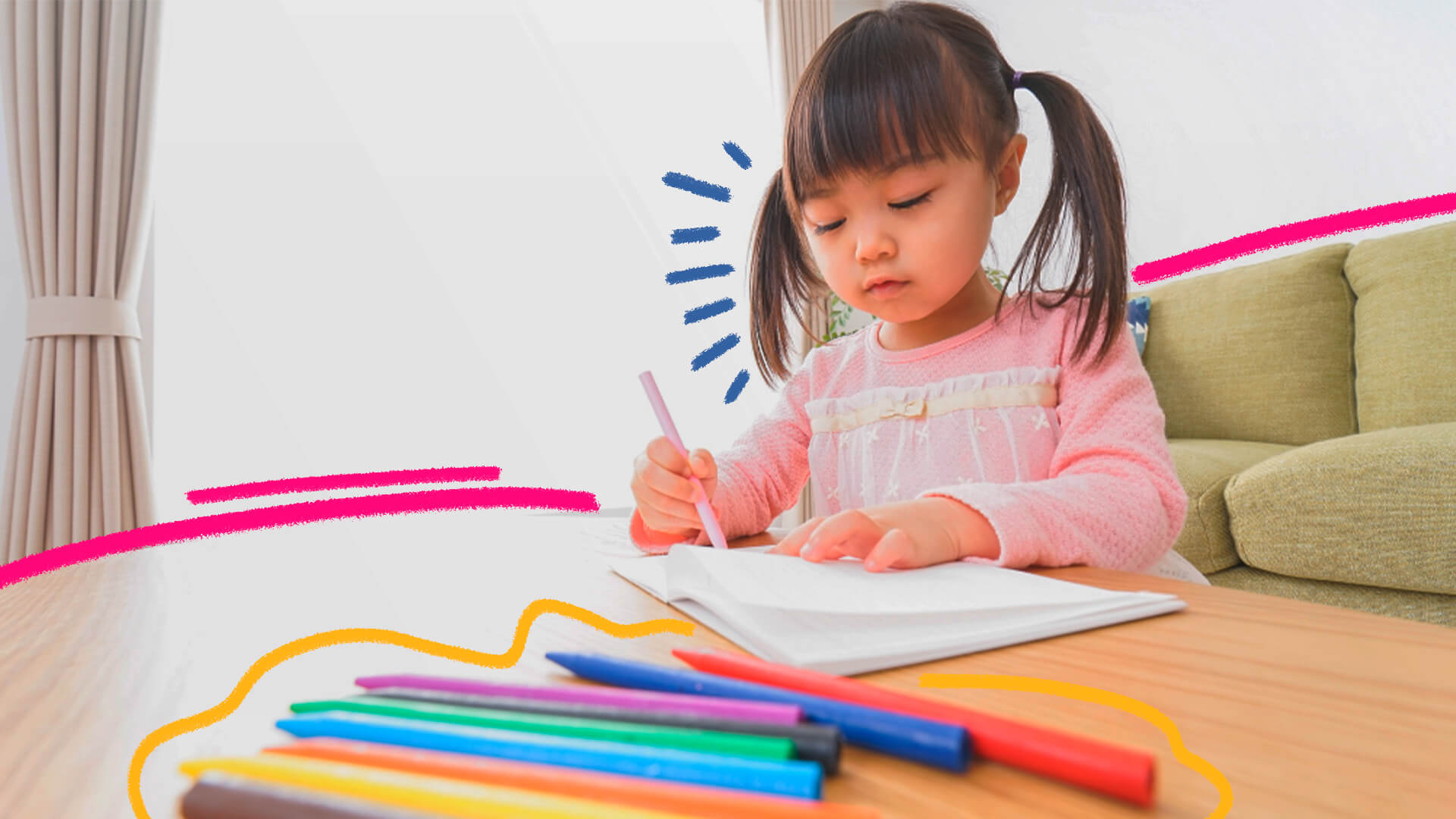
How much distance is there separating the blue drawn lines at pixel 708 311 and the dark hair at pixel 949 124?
2.41 m

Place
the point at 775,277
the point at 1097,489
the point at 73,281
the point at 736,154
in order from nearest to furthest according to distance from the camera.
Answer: the point at 1097,489, the point at 775,277, the point at 73,281, the point at 736,154

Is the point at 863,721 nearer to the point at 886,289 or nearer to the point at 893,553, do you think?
the point at 893,553

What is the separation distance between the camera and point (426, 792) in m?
0.17

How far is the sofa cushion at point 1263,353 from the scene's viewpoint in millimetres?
2010

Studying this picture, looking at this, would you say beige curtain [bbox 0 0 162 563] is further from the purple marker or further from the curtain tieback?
the purple marker

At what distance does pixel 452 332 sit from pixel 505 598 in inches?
94.9

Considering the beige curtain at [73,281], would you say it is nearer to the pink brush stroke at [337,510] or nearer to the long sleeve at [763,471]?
the pink brush stroke at [337,510]

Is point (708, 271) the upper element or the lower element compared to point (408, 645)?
upper

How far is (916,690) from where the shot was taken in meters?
0.30

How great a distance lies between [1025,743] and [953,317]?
777 millimetres

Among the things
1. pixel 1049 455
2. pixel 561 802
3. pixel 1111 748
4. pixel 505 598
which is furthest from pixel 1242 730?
pixel 1049 455

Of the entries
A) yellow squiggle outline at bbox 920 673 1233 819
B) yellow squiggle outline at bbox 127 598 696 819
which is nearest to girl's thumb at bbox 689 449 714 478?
yellow squiggle outline at bbox 127 598 696 819

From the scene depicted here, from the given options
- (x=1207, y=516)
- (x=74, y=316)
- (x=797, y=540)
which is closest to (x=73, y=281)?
(x=74, y=316)

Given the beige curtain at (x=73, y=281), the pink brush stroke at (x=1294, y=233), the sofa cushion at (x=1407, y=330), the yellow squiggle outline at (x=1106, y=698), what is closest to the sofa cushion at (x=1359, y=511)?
the sofa cushion at (x=1407, y=330)
